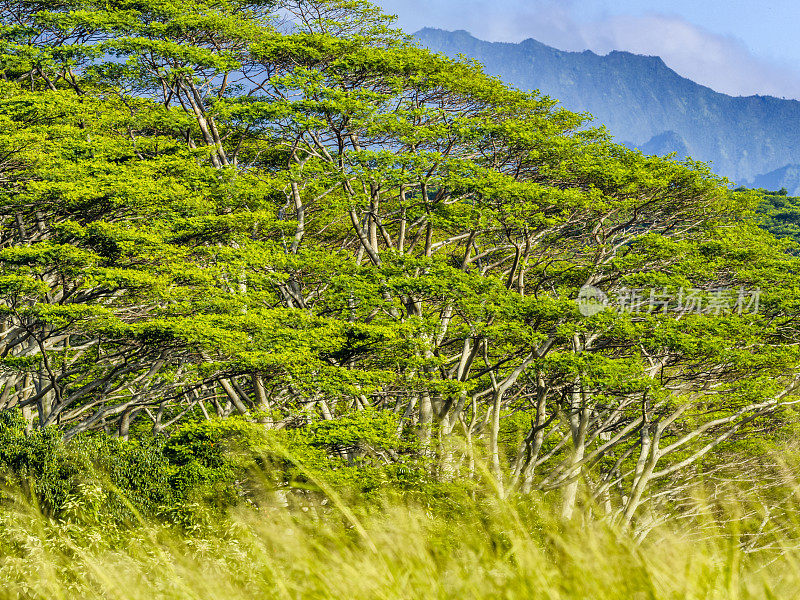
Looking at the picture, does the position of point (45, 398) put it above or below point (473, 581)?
below

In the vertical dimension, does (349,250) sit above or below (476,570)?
below

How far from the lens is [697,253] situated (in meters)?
16.5

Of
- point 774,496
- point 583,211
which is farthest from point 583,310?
point 774,496

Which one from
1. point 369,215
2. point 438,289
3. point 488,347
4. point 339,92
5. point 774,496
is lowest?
point 774,496

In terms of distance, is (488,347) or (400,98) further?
(400,98)

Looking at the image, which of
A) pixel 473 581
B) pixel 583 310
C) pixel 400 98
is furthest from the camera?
pixel 400 98

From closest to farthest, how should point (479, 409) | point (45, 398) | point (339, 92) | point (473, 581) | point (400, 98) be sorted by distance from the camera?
point (473, 581), point (45, 398), point (339, 92), point (400, 98), point (479, 409)

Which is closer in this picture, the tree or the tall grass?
the tall grass

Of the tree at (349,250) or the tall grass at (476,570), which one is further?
the tree at (349,250)

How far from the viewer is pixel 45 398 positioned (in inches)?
617

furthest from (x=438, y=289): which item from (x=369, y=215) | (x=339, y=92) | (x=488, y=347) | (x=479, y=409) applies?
(x=479, y=409)

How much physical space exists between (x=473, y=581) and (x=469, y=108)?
1710cm

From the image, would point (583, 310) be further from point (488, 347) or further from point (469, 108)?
point (469, 108)

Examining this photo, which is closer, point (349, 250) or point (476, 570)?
point (476, 570)
